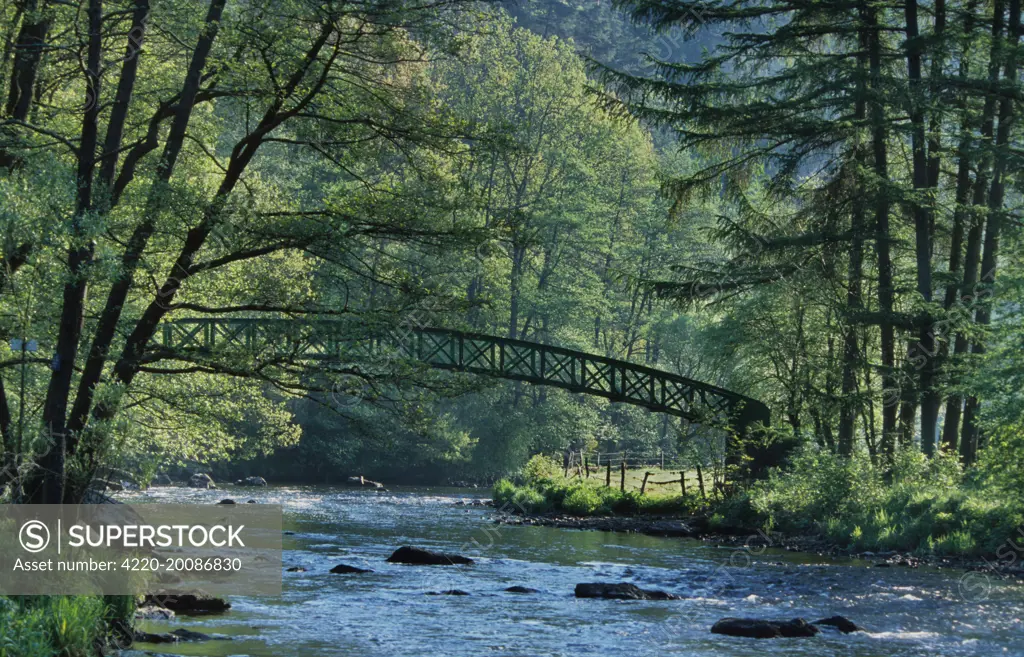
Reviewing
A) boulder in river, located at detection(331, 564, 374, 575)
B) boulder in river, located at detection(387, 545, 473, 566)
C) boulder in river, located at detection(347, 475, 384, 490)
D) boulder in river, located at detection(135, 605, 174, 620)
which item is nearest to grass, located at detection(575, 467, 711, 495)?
boulder in river, located at detection(347, 475, 384, 490)

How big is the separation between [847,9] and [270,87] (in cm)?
1603

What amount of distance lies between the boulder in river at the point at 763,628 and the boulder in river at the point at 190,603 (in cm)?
583

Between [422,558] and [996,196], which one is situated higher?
[996,196]

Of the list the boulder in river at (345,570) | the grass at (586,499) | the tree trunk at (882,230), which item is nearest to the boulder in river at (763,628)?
the boulder in river at (345,570)

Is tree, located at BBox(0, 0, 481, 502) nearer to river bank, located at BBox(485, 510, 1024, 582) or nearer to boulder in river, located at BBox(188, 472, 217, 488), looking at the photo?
river bank, located at BBox(485, 510, 1024, 582)

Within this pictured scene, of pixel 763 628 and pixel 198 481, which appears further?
pixel 198 481

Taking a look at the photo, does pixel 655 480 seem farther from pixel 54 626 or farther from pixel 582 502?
pixel 54 626

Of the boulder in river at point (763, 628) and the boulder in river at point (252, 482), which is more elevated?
the boulder in river at point (763, 628)

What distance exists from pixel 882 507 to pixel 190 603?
13766 mm

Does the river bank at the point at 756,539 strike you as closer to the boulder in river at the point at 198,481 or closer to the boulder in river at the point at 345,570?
the boulder in river at the point at 345,570

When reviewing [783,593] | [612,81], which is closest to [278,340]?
[783,593]

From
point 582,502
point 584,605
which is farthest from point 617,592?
point 582,502

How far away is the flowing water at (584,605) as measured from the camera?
1186cm

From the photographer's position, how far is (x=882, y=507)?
2173 centimetres
